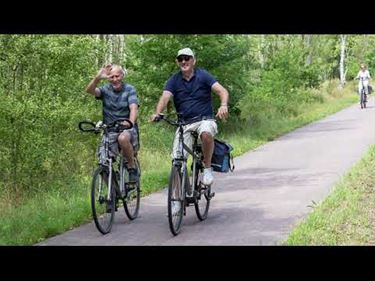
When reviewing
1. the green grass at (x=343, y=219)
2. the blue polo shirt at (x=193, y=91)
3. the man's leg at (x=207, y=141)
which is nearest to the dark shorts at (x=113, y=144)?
the blue polo shirt at (x=193, y=91)

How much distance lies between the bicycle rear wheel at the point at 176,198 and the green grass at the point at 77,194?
1.27 m

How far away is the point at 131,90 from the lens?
7543 mm

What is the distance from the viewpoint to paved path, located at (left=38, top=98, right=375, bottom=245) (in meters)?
6.81

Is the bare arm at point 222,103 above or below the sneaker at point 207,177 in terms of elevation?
above

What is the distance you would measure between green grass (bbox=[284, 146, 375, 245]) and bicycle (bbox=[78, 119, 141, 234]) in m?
1.97

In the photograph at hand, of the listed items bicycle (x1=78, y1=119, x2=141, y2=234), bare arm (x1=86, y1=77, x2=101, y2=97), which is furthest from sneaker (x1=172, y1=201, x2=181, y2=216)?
bare arm (x1=86, y1=77, x2=101, y2=97)

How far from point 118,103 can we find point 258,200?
7.70 feet

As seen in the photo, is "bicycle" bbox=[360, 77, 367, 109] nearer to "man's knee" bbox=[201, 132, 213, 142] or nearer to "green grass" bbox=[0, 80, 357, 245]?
"green grass" bbox=[0, 80, 357, 245]

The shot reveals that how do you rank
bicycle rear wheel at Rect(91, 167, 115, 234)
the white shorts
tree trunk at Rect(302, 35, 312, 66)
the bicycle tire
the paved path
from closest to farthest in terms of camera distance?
the paved path, bicycle rear wheel at Rect(91, 167, 115, 234), the white shorts, the bicycle tire, tree trunk at Rect(302, 35, 312, 66)

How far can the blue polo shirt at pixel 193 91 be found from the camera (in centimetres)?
737

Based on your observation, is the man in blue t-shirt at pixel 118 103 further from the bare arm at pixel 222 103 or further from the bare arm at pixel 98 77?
the bare arm at pixel 222 103
